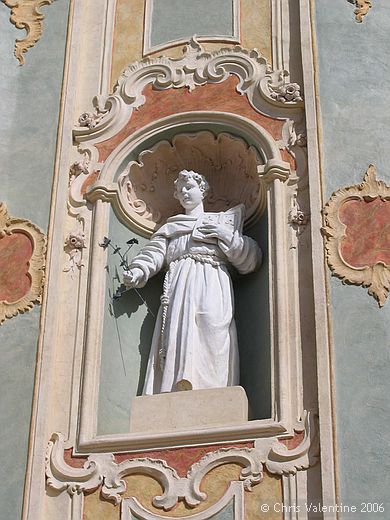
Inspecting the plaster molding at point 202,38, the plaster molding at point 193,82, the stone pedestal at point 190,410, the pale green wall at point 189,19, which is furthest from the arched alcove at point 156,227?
the pale green wall at point 189,19

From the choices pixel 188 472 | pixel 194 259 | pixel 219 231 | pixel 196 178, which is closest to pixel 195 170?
pixel 196 178

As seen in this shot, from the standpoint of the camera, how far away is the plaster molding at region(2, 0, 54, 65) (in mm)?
12734

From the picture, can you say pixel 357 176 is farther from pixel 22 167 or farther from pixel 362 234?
pixel 22 167

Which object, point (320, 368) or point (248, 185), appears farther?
point (248, 185)

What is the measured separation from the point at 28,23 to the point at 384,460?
5.70 metres

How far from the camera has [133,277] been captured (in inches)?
440

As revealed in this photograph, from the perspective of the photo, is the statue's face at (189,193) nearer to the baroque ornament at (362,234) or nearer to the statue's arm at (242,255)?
the statue's arm at (242,255)

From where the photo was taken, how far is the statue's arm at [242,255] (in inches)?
441

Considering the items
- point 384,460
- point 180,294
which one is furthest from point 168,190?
point 384,460

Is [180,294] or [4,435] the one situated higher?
[180,294]

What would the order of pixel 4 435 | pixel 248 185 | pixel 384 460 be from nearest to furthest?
pixel 384 460 → pixel 4 435 → pixel 248 185

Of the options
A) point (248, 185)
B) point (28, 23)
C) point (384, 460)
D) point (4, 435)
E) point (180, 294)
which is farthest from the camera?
point (28, 23)

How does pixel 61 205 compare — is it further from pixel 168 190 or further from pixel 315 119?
pixel 315 119

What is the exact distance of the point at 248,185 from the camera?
12.0 meters
